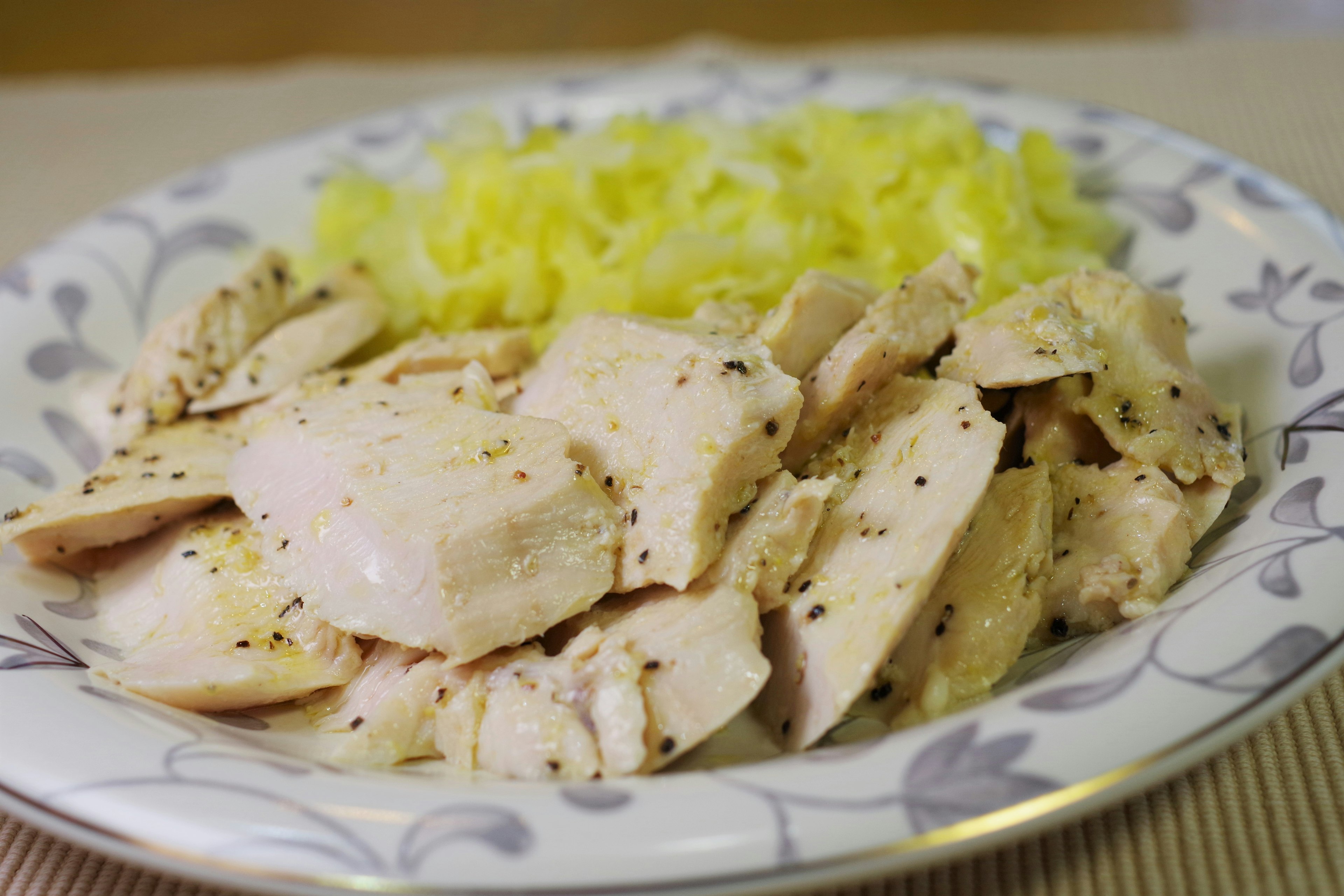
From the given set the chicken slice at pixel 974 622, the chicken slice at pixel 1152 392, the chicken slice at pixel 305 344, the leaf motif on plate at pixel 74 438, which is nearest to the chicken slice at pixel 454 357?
the chicken slice at pixel 305 344

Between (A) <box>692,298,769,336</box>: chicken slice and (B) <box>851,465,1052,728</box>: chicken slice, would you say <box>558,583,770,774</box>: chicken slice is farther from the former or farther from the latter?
(A) <box>692,298,769,336</box>: chicken slice

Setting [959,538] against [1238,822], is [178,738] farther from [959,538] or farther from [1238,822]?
[1238,822]

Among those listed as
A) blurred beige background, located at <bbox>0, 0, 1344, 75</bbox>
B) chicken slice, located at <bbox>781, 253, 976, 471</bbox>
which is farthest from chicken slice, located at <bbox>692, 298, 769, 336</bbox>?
blurred beige background, located at <bbox>0, 0, 1344, 75</bbox>

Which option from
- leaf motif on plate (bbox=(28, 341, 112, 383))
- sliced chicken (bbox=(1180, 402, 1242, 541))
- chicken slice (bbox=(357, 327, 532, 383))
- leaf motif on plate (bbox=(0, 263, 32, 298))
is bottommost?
sliced chicken (bbox=(1180, 402, 1242, 541))

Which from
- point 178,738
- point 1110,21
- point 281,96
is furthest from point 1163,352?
point 281,96

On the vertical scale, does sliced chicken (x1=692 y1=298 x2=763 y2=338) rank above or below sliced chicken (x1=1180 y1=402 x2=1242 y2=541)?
above

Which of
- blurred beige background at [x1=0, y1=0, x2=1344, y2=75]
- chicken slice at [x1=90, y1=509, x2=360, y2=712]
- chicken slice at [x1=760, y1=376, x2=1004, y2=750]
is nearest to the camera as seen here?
chicken slice at [x1=760, y1=376, x2=1004, y2=750]
